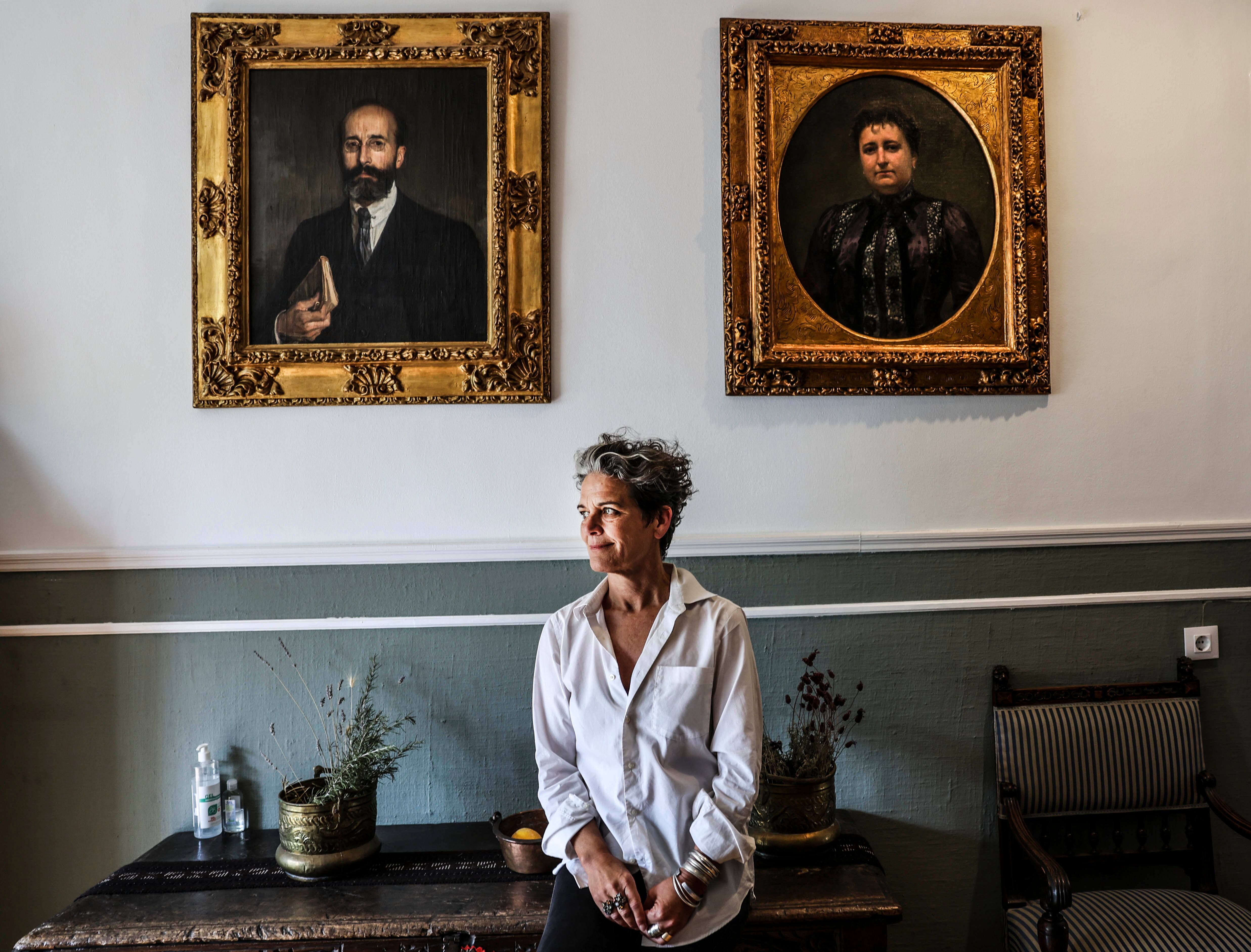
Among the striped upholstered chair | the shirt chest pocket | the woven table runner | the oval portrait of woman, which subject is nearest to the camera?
the shirt chest pocket

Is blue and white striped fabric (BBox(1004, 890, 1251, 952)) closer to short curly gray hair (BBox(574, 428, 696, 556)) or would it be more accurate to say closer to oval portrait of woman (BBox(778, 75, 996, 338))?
short curly gray hair (BBox(574, 428, 696, 556))

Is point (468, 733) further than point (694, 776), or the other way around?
point (468, 733)

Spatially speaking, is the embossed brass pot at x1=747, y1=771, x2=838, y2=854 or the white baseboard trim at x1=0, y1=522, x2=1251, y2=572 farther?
the white baseboard trim at x1=0, y1=522, x2=1251, y2=572

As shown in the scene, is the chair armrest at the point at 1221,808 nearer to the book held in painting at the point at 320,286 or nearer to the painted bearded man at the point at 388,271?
the painted bearded man at the point at 388,271

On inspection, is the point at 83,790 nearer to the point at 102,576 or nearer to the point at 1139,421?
the point at 102,576

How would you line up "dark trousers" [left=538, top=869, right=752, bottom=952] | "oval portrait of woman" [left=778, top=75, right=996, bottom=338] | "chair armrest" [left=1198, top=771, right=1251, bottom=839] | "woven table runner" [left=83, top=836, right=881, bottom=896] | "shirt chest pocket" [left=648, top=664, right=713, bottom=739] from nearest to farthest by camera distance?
"dark trousers" [left=538, top=869, right=752, bottom=952]
"shirt chest pocket" [left=648, top=664, right=713, bottom=739]
"woven table runner" [left=83, top=836, right=881, bottom=896]
"chair armrest" [left=1198, top=771, right=1251, bottom=839]
"oval portrait of woman" [left=778, top=75, right=996, bottom=338]

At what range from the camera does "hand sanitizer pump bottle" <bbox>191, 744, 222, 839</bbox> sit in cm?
233

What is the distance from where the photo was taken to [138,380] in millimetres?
2459

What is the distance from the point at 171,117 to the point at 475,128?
94cm

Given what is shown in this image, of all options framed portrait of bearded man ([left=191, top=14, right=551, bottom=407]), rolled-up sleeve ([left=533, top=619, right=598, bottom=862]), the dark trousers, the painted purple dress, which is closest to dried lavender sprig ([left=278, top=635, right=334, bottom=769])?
framed portrait of bearded man ([left=191, top=14, right=551, bottom=407])

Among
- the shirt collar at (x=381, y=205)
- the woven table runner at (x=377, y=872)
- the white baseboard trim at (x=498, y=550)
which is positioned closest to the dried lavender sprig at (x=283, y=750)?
the woven table runner at (x=377, y=872)

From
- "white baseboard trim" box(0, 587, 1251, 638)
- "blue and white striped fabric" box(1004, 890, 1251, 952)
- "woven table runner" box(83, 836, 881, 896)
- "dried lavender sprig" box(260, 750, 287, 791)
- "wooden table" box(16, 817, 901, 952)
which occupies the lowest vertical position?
"blue and white striped fabric" box(1004, 890, 1251, 952)

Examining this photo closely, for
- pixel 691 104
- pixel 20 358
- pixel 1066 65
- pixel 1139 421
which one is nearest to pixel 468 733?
pixel 20 358

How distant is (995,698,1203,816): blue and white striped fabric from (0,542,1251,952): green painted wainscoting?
4.9 inches
